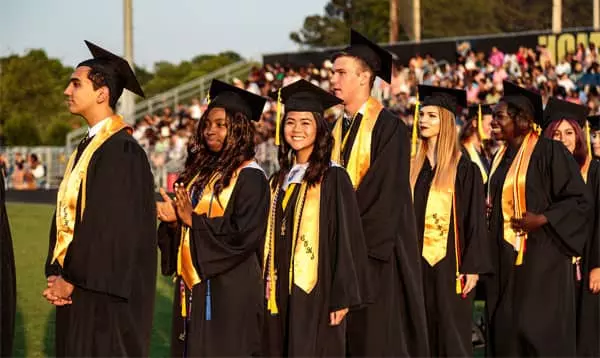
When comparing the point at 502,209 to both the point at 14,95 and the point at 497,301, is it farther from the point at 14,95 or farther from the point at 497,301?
the point at 14,95

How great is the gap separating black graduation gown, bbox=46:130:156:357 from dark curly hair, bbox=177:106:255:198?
749mm

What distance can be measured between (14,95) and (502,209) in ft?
138

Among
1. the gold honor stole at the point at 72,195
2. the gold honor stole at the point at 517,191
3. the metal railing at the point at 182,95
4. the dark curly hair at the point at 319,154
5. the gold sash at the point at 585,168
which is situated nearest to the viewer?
the gold honor stole at the point at 72,195

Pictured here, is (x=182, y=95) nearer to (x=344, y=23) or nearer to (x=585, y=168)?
(x=344, y=23)

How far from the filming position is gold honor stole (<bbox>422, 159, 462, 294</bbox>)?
390 inches

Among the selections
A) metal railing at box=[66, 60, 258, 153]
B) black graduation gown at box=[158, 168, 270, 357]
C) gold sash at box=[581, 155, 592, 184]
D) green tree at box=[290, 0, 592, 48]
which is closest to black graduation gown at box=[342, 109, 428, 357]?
black graduation gown at box=[158, 168, 270, 357]

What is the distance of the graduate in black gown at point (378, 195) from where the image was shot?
839cm

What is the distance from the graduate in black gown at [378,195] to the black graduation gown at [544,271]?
1.08 m

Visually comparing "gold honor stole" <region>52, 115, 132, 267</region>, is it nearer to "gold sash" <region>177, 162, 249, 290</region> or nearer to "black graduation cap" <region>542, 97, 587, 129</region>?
"gold sash" <region>177, 162, 249, 290</region>

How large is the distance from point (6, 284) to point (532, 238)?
427 centimetres

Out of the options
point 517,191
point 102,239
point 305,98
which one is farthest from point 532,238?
point 102,239

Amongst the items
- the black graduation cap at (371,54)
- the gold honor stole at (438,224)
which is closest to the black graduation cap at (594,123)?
the gold honor stole at (438,224)

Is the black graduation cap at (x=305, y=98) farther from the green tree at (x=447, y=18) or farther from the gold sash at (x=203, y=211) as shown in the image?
the green tree at (x=447, y=18)

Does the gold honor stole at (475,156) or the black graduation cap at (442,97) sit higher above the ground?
the black graduation cap at (442,97)
